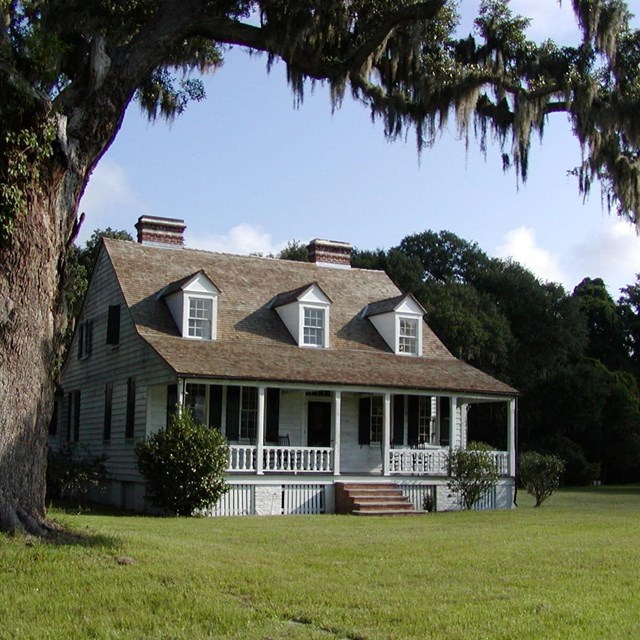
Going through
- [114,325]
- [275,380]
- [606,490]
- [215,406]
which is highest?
[114,325]

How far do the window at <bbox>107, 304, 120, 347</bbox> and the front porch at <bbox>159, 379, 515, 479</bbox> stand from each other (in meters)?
2.81

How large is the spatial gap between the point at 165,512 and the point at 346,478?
185 inches

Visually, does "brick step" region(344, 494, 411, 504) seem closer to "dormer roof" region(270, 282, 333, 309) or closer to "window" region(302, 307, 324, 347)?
"window" region(302, 307, 324, 347)

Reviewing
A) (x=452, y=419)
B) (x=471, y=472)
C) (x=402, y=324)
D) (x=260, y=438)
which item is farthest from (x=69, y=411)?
(x=471, y=472)

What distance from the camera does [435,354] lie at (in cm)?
2675

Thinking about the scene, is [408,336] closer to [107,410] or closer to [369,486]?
[369,486]

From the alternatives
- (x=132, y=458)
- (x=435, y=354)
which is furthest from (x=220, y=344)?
(x=435, y=354)

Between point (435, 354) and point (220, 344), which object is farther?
point (435, 354)

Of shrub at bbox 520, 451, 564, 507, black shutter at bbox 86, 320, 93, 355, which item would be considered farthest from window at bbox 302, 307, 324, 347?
black shutter at bbox 86, 320, 93, 355

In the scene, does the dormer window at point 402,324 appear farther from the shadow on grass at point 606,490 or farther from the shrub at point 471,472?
the shadow on grass at point 606,490

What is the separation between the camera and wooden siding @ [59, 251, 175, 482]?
2261cm

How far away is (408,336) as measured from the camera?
26141 mm

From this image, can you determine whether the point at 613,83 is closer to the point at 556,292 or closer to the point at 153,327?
the point at 153,327

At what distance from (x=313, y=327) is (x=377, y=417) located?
3.03 metres
